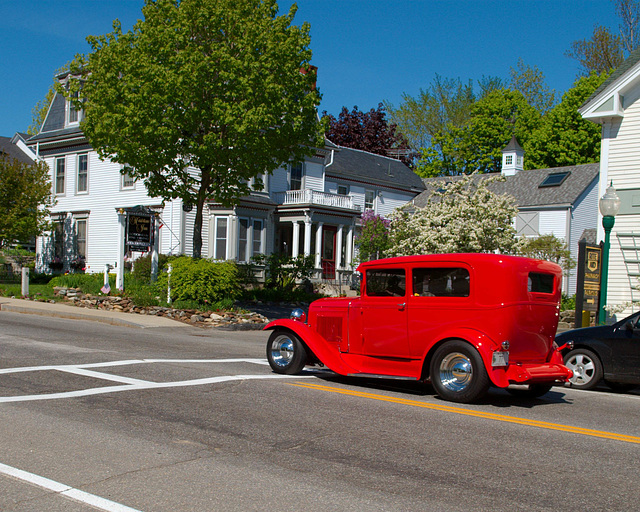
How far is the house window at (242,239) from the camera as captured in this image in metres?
33.0

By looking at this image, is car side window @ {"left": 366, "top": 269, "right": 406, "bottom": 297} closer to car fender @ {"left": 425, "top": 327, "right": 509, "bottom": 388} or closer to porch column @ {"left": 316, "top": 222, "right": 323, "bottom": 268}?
car fender @ {"left": 425, "top": 327, "right": 509, "bottom": 388}

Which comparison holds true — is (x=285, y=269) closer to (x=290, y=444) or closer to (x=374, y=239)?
(x=374, y=239)

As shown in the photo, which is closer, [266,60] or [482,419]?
[482,419]

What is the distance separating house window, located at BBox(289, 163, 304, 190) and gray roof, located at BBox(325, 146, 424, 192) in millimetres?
3328

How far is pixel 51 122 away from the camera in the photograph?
121 feet

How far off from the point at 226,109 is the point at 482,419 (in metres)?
15.7

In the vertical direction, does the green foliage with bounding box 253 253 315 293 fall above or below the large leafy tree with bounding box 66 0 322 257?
below

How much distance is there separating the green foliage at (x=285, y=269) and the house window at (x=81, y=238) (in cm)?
966

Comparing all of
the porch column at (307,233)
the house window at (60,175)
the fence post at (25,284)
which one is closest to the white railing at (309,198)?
the porch column at (307,233)

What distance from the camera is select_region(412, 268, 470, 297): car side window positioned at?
866cm

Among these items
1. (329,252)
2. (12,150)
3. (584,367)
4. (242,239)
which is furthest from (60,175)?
(584,367)

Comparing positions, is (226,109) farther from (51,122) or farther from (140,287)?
(51,122)

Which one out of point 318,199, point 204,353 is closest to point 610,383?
point 204,353

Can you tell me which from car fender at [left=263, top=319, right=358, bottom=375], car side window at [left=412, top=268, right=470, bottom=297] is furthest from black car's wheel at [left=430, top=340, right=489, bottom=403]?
car fender at [left=263, top=319, right=358, bottom=375]
